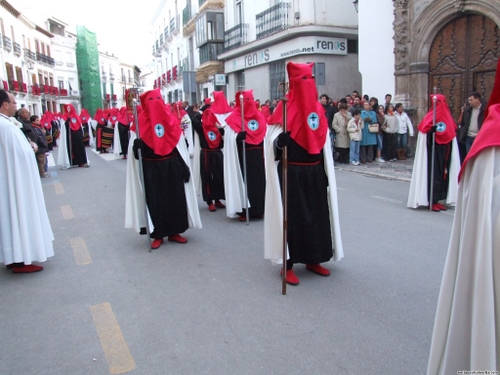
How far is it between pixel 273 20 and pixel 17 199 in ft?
61.1

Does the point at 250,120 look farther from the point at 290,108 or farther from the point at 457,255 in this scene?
the point at 457,255

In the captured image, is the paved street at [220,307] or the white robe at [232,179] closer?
the paved street at [220,307]

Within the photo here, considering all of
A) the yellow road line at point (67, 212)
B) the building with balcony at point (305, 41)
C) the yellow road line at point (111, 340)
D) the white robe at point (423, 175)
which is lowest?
the yellow road line at point (111, 340)

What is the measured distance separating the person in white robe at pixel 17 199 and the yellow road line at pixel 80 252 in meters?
0.55

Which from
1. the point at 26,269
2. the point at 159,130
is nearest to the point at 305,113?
the point at 159,130

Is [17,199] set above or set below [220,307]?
above

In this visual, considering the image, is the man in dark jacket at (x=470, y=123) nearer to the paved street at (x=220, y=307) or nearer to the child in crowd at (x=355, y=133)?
the paved street at (x=220, y=307)

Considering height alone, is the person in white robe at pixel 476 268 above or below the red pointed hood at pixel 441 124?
below

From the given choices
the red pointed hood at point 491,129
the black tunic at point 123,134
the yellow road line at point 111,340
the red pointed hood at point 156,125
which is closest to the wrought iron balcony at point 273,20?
the black tunic at point 123,134

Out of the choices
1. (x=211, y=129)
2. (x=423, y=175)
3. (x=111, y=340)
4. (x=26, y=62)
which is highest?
(x=26, y=62)

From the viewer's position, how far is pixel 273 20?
21.8m

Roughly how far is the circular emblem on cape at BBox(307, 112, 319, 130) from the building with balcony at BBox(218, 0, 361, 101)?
13.9 metres

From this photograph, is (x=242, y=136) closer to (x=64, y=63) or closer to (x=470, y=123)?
(x=470, y=123)

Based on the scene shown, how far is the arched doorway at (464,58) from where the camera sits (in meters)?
12.7
